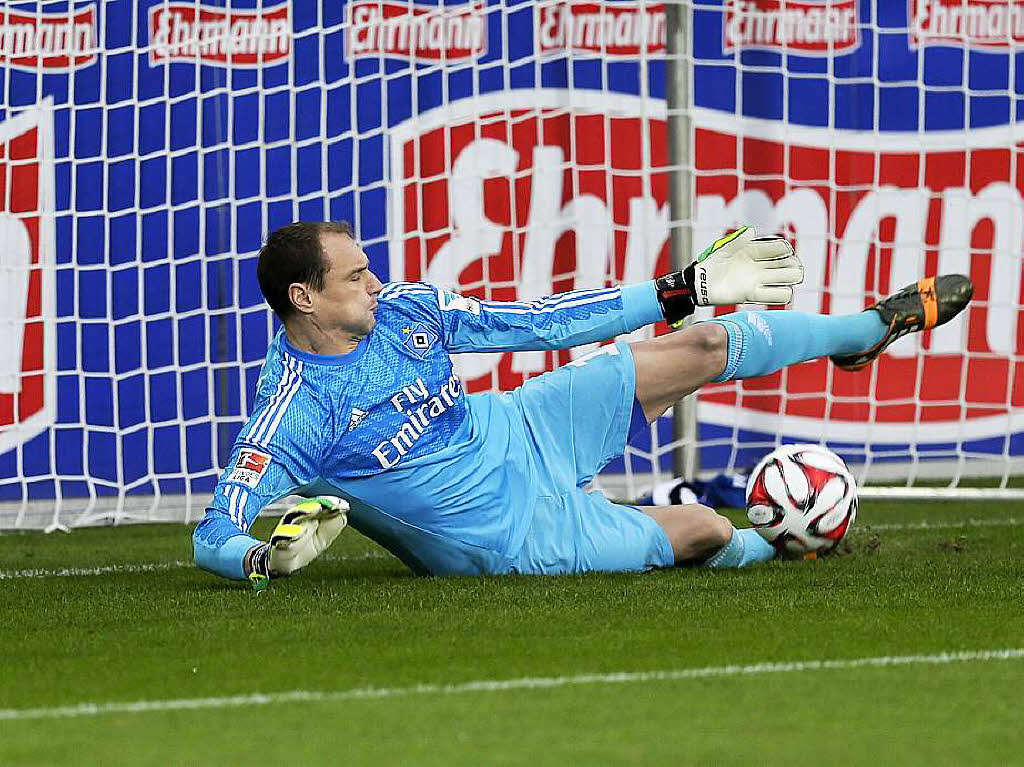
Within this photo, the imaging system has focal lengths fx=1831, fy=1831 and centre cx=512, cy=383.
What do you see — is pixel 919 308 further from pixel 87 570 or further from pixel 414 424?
pixel 87 570

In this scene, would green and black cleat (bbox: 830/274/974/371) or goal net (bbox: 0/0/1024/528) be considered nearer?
green and black cleat (bbox: 830/274/974/371)

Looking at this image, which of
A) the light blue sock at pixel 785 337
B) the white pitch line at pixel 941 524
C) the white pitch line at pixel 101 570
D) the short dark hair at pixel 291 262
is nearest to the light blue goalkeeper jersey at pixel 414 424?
the short dark hair at pixel 291 262

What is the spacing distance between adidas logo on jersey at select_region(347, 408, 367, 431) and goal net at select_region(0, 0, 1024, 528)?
3.08m

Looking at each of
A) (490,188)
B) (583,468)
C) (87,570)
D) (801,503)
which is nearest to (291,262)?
(583,468)

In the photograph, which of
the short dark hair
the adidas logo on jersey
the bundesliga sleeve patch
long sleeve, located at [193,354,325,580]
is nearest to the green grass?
long sleeve, located at [193,354,325,580]

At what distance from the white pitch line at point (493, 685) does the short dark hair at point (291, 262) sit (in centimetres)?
178

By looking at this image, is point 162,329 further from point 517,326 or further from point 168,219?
point 517,326

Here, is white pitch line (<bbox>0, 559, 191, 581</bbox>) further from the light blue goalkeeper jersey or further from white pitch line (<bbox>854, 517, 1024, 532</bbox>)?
white pitch line (<bbox>854, 517, 1024, 532</bbox>)

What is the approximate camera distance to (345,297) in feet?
15.3

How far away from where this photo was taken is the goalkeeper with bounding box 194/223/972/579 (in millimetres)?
4629

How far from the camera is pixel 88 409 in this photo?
7.90m

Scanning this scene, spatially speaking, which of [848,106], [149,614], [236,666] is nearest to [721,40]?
[848,106]

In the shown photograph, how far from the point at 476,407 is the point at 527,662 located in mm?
1663

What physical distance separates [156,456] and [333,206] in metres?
1.34
